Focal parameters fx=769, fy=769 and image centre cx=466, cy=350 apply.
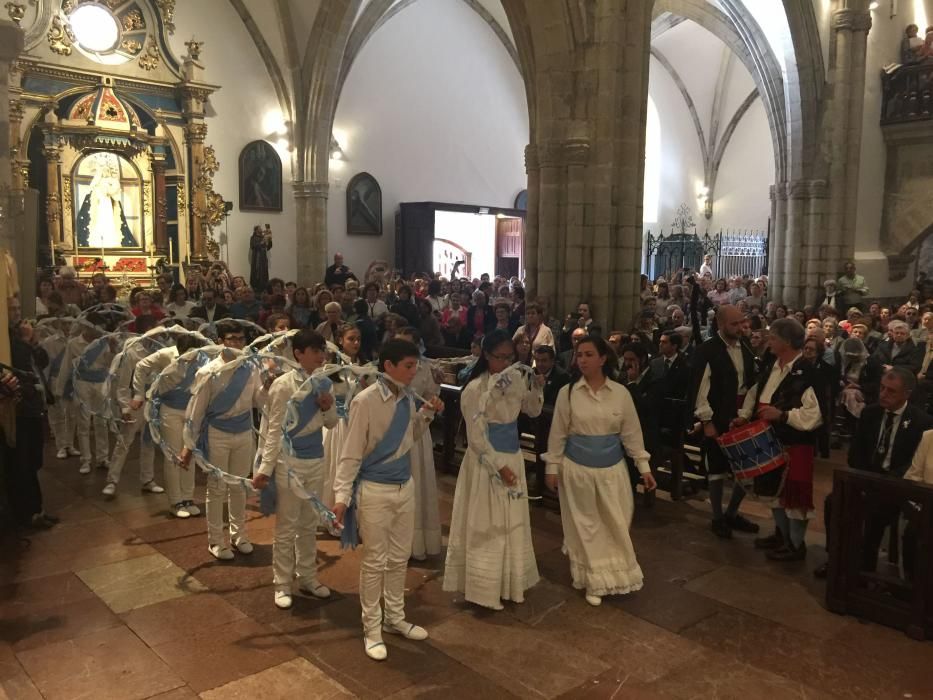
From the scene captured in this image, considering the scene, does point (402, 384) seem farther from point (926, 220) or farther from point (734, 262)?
point (734, 262)

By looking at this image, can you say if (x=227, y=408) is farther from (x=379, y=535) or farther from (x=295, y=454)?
(x=379, y=535)

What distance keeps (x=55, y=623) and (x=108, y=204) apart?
13223 millimetres

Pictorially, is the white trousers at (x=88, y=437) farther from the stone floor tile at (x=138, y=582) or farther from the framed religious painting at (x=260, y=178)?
the framed religious painting at (x=260, y=178)

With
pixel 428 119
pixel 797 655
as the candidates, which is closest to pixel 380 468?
pixel 797 655

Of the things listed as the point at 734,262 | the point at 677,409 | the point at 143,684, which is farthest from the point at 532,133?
the point at 734,262

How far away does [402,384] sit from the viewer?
13.4 feet

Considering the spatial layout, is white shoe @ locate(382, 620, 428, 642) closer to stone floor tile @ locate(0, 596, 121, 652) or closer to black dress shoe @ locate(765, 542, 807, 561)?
stone floor tile @ locate(0, 596, 121, 652)

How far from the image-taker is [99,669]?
3.87 meters

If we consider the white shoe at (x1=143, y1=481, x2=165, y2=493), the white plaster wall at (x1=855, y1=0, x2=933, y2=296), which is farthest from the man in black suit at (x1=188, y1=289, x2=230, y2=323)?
the white plaster wall at (x1=855, y1=0, x2=933, y2=296)

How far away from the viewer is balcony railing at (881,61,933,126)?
16453 millimetres

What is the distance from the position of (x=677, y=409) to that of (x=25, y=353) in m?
5.23

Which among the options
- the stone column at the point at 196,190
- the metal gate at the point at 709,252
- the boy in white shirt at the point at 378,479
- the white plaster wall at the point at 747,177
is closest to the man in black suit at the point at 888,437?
the boy in white shirt at the point at 378,479

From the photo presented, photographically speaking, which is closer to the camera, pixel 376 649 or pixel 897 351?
pixel 376 649

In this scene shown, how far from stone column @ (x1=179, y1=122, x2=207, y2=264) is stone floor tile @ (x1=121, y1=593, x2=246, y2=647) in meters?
13.3
